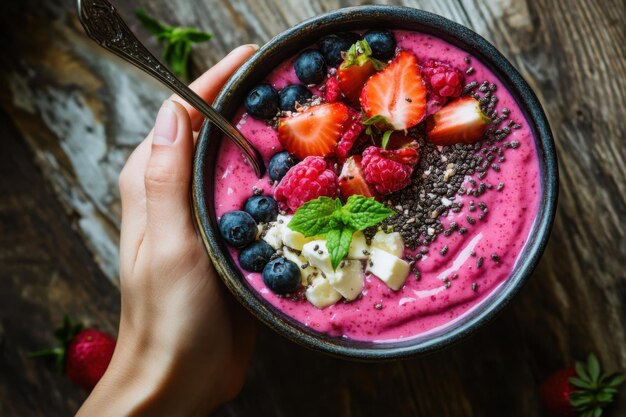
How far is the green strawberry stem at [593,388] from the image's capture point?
2.36m

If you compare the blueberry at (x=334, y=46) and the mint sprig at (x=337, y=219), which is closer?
the mint sprig at (x=337, y=219)

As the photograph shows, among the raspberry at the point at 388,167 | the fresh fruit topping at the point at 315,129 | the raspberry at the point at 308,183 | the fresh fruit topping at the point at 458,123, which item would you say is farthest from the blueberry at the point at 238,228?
the fresh fruit topping at the point at 458,123

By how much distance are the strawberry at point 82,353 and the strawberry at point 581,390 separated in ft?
5.29

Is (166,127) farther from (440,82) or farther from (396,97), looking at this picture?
(440,82)

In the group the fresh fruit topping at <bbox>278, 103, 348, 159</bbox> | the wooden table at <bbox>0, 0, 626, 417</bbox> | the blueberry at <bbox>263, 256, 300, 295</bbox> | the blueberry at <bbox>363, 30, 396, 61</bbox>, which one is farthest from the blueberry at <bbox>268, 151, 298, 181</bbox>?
the wooden table at <bbox>0, 0, 626, 417</bbox>

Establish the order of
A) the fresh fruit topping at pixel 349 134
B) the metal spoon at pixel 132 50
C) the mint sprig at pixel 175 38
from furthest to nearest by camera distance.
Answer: the mint sprig at pixel 175 38 < the fresh fruit topping at pixel 349 134 < the metal spoon at pixel 132 50

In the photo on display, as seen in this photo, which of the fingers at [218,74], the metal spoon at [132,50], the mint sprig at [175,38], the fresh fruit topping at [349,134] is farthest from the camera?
the mint sprig at [175,38]

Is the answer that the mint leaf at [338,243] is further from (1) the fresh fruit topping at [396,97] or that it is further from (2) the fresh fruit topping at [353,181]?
(1) the fresh fruit topping at [396,97]

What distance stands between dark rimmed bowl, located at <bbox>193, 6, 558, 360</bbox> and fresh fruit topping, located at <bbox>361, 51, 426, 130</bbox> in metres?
0.17

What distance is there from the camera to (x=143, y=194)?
2359 mm

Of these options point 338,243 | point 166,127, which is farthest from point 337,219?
point 166,127

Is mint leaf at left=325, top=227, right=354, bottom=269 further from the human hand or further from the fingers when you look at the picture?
the fingers

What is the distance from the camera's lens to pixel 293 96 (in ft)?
6.56

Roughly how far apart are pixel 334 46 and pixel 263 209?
20.6 inches
